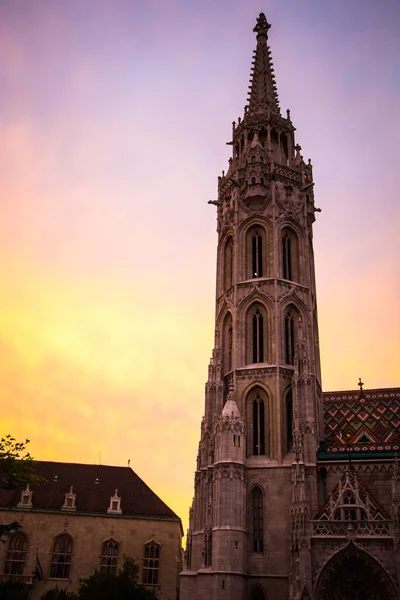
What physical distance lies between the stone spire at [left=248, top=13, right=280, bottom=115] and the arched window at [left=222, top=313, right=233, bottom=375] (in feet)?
65.8

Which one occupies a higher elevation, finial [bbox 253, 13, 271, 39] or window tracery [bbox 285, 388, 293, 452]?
finial [bbox 253, 13, 271, 39]

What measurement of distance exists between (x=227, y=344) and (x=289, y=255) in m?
8.45

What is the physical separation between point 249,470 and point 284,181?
22955 millimetres

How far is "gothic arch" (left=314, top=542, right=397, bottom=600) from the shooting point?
30.9m

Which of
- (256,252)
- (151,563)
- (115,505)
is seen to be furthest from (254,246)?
(151,563)

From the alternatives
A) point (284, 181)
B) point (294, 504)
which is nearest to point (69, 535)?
point (294, 504)

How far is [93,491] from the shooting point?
181 ft

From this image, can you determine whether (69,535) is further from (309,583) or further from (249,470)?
(309,583)

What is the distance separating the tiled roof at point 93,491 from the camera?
53.3 metres

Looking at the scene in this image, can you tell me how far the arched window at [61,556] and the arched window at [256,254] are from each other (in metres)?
28.4

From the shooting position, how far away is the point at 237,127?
53.1 metres

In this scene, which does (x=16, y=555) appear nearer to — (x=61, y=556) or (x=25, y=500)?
Result: (x=61, y=556)

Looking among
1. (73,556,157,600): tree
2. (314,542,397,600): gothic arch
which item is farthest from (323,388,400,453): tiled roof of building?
(73,556,157,600): tree

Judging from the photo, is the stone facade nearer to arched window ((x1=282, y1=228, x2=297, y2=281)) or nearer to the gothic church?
the gothic church
